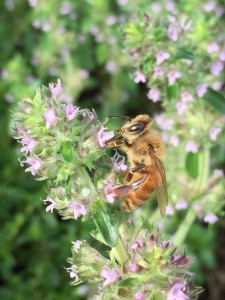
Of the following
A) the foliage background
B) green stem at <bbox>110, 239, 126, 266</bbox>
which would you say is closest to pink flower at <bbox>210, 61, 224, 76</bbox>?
the foliage background

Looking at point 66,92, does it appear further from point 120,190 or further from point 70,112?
point 70,112

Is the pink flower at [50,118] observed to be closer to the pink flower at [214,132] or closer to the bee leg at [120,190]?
the bee leg at [120,190]

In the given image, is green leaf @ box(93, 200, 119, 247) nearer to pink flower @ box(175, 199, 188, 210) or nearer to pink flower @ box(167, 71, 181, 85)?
pink flower @ box(167, 71, 181, 85)

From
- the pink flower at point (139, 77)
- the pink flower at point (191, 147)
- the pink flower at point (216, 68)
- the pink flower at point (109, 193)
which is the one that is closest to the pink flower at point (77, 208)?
the pink flower at point (109, 193)

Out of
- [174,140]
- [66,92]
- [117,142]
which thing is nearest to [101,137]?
[117,142]

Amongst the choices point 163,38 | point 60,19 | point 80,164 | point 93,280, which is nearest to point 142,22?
point 163,38

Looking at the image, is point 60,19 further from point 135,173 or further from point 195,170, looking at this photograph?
point 135,173

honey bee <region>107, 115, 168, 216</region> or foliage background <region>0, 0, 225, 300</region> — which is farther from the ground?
honey bee <region>107, 115, 168, 216</region>
